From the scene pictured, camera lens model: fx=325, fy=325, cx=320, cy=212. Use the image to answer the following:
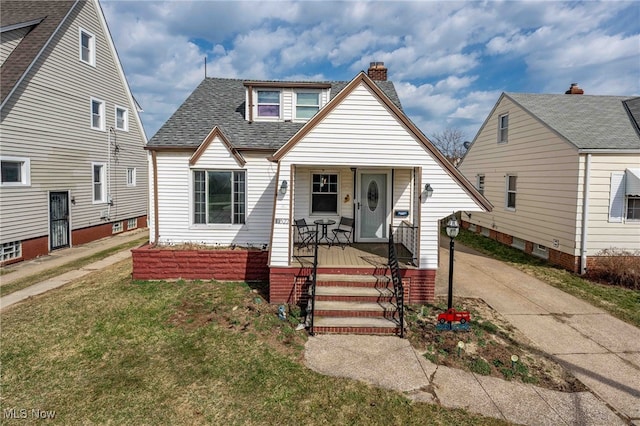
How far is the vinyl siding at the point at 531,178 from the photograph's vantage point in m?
11.2

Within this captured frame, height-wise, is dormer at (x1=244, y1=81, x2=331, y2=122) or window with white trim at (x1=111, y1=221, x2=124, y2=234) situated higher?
dormer at (x1=244, y1=81, x2=331, y2=122)

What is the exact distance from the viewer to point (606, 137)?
11102 millimetres

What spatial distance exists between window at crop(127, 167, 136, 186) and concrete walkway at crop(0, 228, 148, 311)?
393 centimetres

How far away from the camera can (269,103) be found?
1216 cm

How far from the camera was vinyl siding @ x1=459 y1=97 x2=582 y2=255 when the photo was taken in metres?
11.2

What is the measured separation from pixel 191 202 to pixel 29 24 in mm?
10612

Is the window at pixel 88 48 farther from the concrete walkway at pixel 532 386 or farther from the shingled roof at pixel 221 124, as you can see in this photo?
the concrete walkway at pixel 532 386

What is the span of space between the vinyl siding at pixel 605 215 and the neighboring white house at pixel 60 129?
20.1 metres

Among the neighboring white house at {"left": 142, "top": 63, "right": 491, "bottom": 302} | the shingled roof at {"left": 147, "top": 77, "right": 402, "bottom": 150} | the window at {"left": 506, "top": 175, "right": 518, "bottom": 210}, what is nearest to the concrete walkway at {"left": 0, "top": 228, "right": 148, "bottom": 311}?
the neighboring white house at {"left": 142, "top": 63, "right": 491, "bottom": 302}

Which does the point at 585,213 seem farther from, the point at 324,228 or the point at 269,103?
the point at 269,103

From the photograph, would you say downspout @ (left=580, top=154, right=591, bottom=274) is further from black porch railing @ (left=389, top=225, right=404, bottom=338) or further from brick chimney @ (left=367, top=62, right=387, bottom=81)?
brick chimney @ (left=367, top=62, right=387, bottom=81)

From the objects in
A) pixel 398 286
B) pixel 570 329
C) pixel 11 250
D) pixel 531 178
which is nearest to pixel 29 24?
pixel 11 250

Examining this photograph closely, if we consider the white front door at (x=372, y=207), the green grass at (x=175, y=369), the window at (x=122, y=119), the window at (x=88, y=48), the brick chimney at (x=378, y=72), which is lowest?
the green grass at (x=175, y=369)

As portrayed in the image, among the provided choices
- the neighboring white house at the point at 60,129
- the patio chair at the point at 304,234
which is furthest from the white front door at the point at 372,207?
the neighboring white house at the point at 60,129
